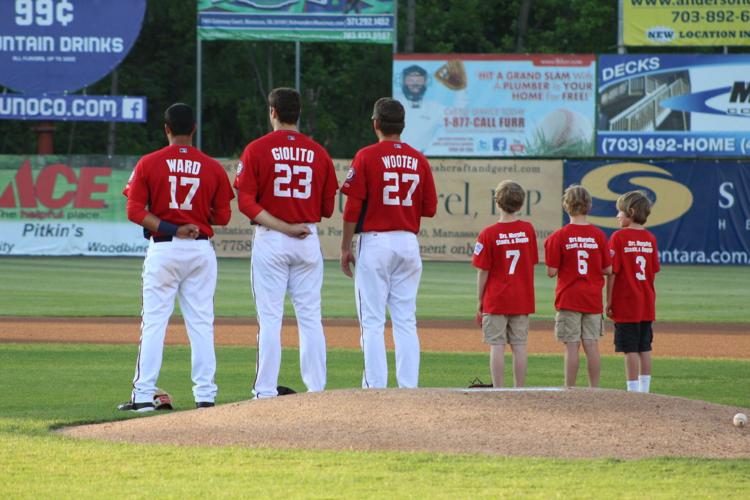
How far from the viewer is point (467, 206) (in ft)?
97.6

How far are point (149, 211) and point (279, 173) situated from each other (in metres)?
0.88

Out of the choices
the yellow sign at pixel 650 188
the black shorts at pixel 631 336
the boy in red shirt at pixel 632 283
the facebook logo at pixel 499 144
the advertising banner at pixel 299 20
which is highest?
the advertising banner at pixel 299 20

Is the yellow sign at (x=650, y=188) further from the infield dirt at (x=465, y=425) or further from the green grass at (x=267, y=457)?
the infield dirt at (x=465, y=425)

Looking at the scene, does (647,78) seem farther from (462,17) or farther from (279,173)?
(279,173)

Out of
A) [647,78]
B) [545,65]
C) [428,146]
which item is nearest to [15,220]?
[428,146]

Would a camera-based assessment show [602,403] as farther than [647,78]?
No

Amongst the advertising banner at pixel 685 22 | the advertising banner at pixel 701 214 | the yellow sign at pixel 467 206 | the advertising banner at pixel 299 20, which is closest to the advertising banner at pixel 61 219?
the yellow sign at pixel 467 206

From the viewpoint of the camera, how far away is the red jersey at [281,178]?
8070 mm

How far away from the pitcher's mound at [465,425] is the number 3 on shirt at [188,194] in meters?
1.40

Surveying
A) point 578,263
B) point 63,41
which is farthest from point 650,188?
point 578,263

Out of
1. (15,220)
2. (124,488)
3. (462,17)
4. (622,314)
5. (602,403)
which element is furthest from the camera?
(462,17)

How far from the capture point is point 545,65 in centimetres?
3084

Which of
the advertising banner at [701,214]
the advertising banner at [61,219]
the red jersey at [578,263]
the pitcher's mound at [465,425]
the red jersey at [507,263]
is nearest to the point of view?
the pitcher's mound at [465,425]

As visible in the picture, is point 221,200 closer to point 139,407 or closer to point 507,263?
point 139,407
